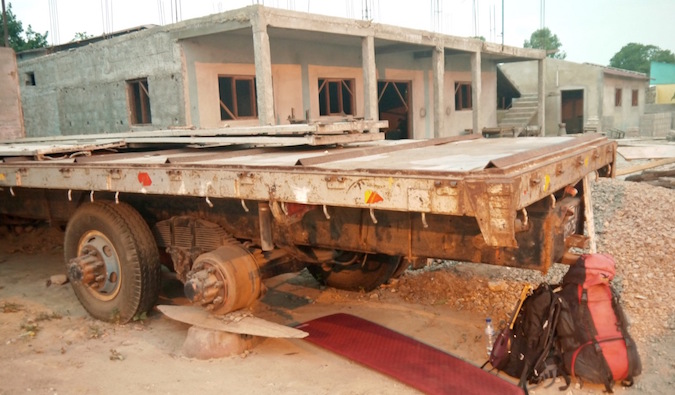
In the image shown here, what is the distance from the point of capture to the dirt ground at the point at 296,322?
11.3ft

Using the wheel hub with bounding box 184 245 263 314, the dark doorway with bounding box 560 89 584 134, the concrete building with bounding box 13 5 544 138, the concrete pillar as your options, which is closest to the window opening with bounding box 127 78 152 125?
the concrete building with bounding box 13 5 544 138

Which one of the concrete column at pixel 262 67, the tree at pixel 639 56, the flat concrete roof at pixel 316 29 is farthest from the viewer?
the tree at pixel 639 56

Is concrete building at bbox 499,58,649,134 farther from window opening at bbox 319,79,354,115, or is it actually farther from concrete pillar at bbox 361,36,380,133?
concrete pillar at bbox 361,36,380,133

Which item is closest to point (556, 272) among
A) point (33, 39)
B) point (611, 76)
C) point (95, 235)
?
point (95, 235)

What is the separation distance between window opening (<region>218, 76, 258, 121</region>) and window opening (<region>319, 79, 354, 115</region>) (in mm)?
1996

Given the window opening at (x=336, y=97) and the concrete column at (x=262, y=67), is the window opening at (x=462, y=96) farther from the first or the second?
the concrete column at (x=262, y=67)

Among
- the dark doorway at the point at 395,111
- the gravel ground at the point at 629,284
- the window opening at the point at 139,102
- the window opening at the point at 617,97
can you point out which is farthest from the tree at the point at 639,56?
the gravel ground at the point at 629,284

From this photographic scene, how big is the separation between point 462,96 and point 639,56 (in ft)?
170

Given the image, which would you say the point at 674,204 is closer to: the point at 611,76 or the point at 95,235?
the point at 95,235

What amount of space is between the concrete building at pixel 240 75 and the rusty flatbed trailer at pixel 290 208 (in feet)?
19.5

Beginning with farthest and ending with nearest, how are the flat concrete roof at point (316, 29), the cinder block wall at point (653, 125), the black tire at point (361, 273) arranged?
1. the cinder block wall at point (653, 125)
2. the flat concrete roof at point (316, 29)
3. the black tire at point (361, 273)

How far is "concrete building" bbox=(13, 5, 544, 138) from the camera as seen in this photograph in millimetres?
11328

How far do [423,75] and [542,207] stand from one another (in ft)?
49.3

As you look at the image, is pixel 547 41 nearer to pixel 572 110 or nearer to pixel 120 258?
pixel 572 110
